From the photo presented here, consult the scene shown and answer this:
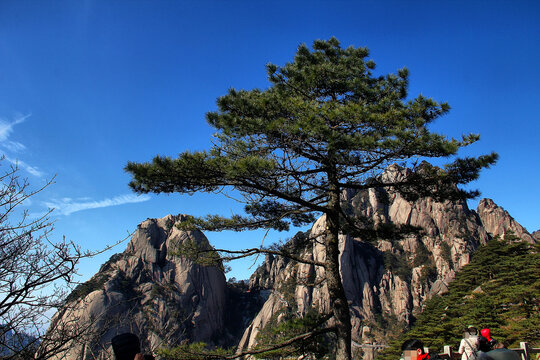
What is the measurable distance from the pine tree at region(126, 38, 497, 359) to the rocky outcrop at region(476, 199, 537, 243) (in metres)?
67.2

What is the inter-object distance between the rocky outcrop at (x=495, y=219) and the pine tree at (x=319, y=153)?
220 ft

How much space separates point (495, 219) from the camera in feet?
210

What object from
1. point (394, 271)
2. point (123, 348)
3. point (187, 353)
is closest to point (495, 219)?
point (394, 271)

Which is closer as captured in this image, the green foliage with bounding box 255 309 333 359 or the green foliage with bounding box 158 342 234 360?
the green foliage with bounding box 158 342 234 360

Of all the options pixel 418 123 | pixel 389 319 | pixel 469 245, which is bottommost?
pixel 389 319

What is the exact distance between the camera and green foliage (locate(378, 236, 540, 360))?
1423 centimetres

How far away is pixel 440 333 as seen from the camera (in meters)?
20.0

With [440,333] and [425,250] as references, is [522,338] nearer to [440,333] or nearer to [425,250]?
[440,333]

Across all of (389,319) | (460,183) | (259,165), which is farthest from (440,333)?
(389,319)

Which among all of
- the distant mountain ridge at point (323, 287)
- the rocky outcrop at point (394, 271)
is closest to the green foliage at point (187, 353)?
the distant mountain ridge at point (323, 287)

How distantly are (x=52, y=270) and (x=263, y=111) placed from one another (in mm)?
4769

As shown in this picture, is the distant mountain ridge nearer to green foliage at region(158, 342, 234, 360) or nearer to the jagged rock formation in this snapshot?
the jagged rock formation

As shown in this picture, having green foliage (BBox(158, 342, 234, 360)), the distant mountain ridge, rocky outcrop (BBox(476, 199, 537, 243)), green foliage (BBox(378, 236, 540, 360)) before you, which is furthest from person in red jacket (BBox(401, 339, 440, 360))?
rocky outcrop (BBox(476, 199, 537, 243))

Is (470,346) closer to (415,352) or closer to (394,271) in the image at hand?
(415,352)
